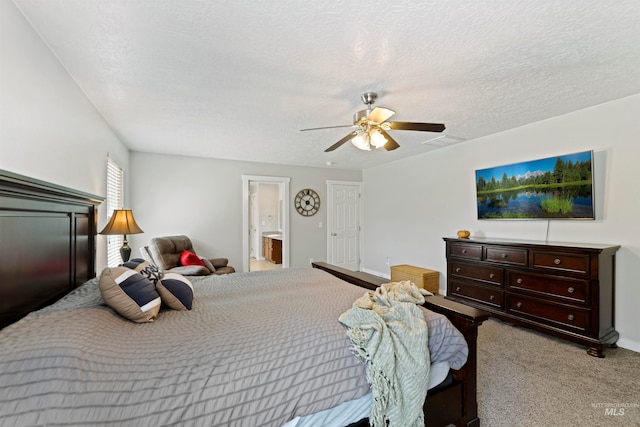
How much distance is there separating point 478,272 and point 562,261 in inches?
36.2

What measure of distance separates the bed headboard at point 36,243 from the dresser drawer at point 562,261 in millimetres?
4151

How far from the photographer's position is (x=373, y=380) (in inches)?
52.4

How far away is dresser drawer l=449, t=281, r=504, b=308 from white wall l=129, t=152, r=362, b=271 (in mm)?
3062

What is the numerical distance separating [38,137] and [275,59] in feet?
5.02

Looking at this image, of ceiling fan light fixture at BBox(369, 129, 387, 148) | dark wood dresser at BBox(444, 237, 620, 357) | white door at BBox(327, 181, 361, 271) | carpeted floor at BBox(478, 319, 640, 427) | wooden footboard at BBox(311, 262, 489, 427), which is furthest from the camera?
white door at BBox(327, 181, 361, 271)

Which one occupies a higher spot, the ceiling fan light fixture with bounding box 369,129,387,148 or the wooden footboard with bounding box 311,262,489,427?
the ceiling fan light fixture with bounding box 369,129,387,148

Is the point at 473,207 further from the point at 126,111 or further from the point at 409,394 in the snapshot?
the point at 126,111

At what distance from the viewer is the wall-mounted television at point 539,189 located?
3000 millimetres

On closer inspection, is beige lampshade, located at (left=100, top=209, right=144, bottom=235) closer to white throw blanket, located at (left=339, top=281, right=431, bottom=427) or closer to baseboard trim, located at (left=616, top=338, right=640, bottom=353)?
white throw blanket, located at (left=339, top=281, right=431, bottom=427)

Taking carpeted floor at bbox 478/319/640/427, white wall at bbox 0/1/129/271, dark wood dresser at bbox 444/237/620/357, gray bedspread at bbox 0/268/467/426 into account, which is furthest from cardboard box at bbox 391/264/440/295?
white wall at bbox 0/1/129/271

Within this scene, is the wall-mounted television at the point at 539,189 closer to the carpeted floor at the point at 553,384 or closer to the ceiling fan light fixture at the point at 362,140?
the carpeted floor at the point at 553,384

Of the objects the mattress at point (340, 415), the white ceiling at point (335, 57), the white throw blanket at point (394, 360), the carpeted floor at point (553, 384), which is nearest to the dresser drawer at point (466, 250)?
the carpeted floor at point (553, 384)

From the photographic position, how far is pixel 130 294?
1518 mm

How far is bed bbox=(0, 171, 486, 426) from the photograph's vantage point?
0.94 meters
